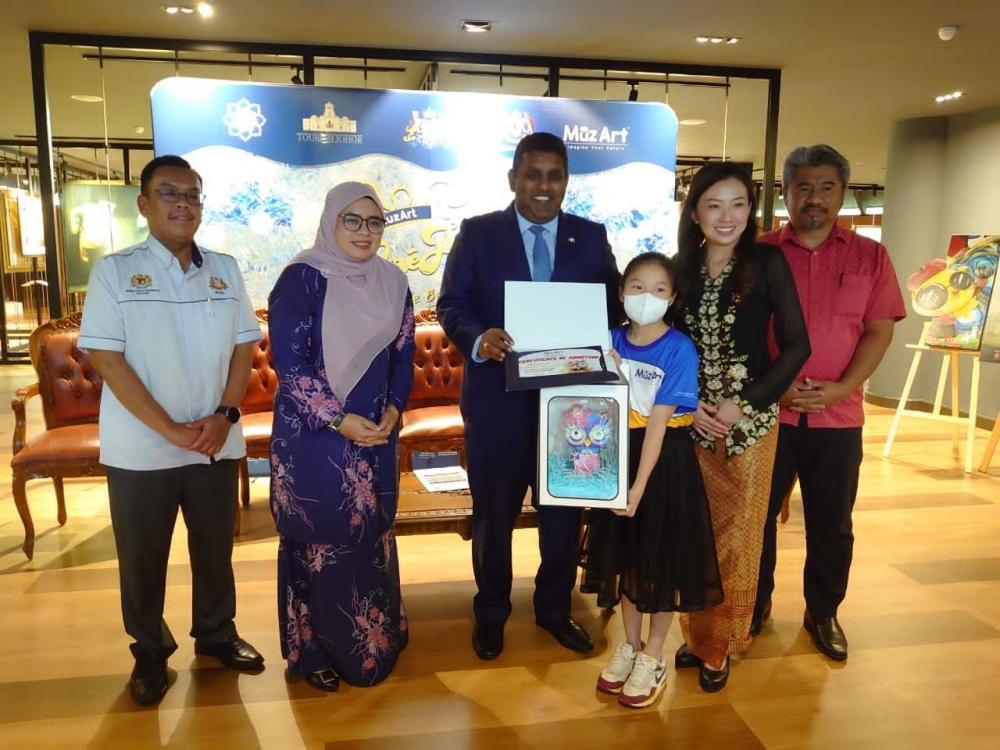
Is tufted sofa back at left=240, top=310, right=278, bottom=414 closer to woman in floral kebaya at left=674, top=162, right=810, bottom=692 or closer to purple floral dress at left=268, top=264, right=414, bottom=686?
purple floral dress at left=268, top=264, right=414, bottom=686

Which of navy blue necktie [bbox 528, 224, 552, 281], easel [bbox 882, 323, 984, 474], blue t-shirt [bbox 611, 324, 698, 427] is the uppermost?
navy blue necktie [bbox 528, 224, 552, 281]

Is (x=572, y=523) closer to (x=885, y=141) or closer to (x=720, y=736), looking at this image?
(x=720, y=736)

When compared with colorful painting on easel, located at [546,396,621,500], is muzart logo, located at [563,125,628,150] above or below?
above

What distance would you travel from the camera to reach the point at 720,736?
2.35 metres

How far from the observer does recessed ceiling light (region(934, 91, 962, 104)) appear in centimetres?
661

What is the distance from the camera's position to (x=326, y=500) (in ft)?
7.74

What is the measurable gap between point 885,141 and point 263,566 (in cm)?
894

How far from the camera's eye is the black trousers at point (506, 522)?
104 inches

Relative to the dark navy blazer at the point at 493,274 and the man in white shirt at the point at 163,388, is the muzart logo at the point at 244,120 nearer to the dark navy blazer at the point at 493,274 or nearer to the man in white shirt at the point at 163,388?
the man in white shirt at the point at 163,388

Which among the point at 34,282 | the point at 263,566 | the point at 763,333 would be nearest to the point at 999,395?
the point at 763,333

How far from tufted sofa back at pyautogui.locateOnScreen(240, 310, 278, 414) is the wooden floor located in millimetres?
1155

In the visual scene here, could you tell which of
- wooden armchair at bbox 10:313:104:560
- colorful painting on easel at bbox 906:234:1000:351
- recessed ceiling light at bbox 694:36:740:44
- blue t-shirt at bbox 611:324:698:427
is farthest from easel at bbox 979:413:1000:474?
wooden armchair at bbox 10:313:104:560

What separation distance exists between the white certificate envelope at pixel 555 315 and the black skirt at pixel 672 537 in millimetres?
348

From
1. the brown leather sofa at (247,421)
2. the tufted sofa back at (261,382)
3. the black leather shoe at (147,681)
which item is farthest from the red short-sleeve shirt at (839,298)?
the tufted sofa back at (261,382)
